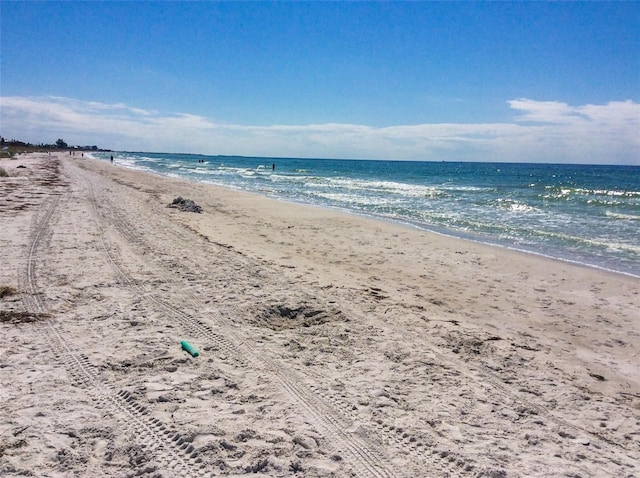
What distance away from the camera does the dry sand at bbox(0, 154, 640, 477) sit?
3.04 metres

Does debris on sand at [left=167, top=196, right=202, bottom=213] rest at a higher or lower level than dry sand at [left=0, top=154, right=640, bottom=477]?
higher

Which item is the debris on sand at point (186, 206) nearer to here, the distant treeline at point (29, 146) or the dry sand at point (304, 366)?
the dry sand at point (304, 366)

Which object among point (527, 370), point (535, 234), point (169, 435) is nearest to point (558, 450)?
point (527, 370)

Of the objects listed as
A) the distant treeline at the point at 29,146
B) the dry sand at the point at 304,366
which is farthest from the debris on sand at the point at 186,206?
the distant treeline at the point at 29,146

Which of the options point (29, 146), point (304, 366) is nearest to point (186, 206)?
point (304, 366)

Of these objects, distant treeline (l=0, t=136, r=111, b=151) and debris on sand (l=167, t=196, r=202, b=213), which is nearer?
debris on sand (l=167, t=196, r=202, b=213)

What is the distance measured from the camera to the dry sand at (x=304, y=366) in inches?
120

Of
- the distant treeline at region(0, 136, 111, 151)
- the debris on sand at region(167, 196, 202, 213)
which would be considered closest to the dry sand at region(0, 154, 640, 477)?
the debris on sand at region(167, 196, 202, 213)

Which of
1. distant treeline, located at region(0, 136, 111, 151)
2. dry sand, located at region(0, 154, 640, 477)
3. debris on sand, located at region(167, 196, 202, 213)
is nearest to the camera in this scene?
dry sand, located at region(0, 154, 640, 477)

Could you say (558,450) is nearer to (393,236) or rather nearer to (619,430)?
(619,430)

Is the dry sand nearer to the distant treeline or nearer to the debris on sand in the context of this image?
the debris on sand

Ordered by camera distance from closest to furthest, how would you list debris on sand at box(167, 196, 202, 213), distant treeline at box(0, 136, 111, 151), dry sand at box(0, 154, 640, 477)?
1. dry sand at box(0, 154, 640, 477)
2. debris on sand at box(167, 196, 202, 213)
3. distant treeline at box(0, 136, 111, 151)

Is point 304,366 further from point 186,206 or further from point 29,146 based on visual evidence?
point 29,146

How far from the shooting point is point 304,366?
14.0 ft
